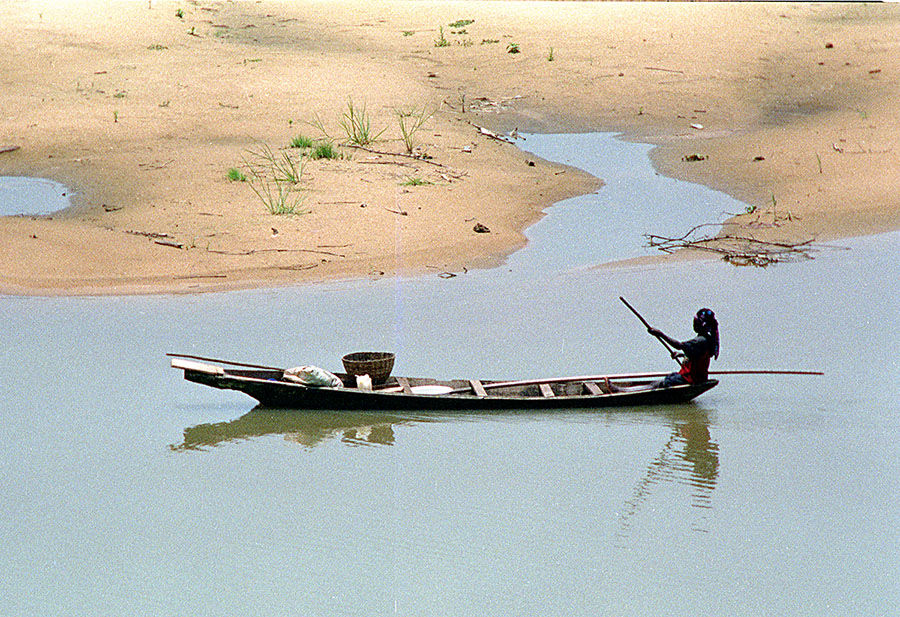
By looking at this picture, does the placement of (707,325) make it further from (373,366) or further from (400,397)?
(373,366)

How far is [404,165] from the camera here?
1462cm

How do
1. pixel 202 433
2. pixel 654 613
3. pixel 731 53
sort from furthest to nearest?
pixel 731 53 → pixel 202 433 → pixel 654 613

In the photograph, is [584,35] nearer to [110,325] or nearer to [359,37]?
[359,37]

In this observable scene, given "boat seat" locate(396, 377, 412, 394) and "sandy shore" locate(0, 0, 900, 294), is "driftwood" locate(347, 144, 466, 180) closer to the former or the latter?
"sandy shore" locate(0, 0, 900, 294)

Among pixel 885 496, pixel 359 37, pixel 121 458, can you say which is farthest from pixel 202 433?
pixel 359 37

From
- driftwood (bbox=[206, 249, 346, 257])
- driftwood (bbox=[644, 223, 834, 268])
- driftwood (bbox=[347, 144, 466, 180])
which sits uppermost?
driftwood (bbox=[347, 144, 466, 180])

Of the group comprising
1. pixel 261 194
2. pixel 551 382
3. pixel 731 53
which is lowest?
pixel 551 382

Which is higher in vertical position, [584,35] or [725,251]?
[584,35]

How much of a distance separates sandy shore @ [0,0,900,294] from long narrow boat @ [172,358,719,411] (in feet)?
11.3

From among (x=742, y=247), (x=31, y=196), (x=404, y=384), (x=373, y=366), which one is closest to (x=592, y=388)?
(x=404, y=384)

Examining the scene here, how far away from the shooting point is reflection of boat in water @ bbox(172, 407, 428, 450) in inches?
293

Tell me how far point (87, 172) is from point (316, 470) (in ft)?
30.4

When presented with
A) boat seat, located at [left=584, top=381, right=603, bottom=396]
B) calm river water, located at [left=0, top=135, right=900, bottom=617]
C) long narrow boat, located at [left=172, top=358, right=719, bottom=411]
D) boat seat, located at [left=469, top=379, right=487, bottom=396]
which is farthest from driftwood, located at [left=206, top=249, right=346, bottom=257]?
boat seat, located at [left=584, top=381, right=603, bottom=396]

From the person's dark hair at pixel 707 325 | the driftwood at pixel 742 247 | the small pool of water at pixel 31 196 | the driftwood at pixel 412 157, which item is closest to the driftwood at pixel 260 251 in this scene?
the small pool of water at pixel 31 196
